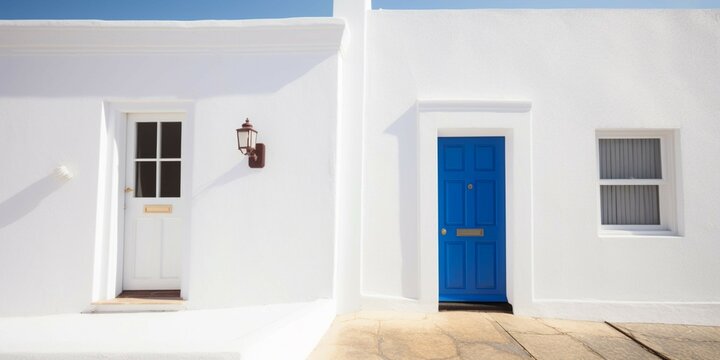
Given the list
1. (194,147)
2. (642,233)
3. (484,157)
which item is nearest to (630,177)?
(642,233)

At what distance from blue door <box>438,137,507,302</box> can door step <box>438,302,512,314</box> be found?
0.07 metres

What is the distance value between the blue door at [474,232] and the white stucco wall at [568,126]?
366 mm

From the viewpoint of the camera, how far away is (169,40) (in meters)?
4.54

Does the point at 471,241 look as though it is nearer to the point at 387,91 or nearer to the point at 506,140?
the point at 506,140

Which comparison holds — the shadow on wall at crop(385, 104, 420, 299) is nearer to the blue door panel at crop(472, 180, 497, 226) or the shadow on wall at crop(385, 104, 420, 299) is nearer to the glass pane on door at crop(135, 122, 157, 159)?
the blue door panel at crop(472, 180, 497, 226)

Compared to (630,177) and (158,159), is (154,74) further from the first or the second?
(630,177)

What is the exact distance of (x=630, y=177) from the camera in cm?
499

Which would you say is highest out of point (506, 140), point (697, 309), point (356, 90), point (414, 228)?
point (356, 90)

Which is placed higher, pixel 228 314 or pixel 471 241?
pixel 471 241

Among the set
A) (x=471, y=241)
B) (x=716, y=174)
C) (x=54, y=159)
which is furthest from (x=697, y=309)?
(x=54, y=159)

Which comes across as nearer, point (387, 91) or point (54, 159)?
point (54, 159)

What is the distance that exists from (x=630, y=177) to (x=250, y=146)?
15.6 feet

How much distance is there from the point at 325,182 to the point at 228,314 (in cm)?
174

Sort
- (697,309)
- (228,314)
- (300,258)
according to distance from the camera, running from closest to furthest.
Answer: (228,314)
(300,258)
(697,309)
